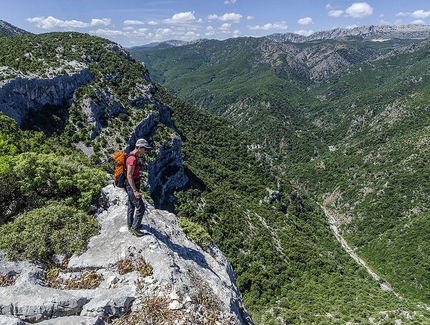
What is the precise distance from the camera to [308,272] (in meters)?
81.1

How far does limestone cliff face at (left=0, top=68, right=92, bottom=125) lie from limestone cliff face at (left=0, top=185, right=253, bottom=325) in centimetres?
4441

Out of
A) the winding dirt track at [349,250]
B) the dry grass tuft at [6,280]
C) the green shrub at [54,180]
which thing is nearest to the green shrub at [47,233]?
the dry grass tuft at [6,280]

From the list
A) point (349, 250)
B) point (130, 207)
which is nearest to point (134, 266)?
point (130, 207)

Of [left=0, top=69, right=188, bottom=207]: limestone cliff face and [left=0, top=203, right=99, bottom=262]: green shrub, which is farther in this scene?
[left=0, top=69, right=188, bottom=207]: limestone cliff face

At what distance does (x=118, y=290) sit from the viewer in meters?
11.1

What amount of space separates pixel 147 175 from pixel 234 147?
90.6 metres

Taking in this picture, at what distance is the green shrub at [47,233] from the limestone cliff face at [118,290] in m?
0.50

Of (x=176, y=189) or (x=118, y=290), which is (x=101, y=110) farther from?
(x=118, y=290)

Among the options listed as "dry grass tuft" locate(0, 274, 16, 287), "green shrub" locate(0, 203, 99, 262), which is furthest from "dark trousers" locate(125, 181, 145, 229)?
"dry grass tuft" locate(0, 274, 16, 287)

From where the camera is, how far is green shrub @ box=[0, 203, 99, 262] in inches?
520

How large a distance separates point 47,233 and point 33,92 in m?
59.1

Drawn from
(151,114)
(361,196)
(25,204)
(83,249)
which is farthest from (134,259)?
(361,196)

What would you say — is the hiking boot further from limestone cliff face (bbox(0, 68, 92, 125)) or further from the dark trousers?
limestone cliff face (bbox(0, 68, 92, 125))

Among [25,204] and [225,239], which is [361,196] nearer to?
[225,239]
